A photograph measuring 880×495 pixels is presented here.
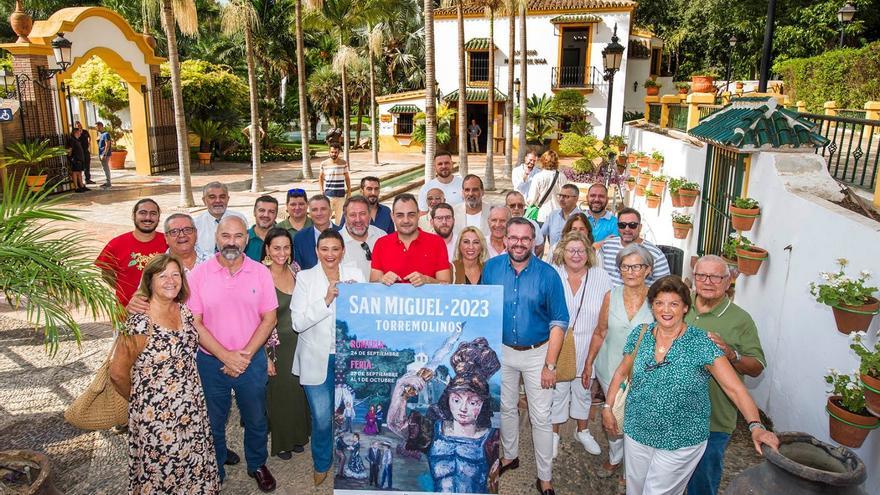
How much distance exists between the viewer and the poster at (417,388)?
394cm

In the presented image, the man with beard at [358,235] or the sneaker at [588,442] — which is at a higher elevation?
the man with beard at [358,235]

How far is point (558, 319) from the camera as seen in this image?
4.23 meters

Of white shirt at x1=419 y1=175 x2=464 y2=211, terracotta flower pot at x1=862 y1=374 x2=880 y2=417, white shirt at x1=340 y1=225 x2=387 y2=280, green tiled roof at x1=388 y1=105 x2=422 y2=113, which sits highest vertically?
green tiled roof at x1=388 y1=105 x2=422 y2=113

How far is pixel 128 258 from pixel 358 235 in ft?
6.23

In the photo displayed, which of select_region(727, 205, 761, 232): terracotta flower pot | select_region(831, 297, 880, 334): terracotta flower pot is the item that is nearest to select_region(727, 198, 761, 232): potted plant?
select_region(727, 205, 761, 232): terracotta flower pot

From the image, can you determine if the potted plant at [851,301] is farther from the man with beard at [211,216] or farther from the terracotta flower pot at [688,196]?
the man with beard at [211,216]

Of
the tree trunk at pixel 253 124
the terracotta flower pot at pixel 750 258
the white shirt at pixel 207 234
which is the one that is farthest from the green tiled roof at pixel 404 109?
the terracotta flower pot at pixel 750 258

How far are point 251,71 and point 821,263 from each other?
17405mm

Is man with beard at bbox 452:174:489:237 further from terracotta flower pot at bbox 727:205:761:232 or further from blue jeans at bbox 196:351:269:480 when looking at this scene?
blue jeans at bbox 196:351:269:480

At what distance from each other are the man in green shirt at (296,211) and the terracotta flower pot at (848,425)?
15.1 ft

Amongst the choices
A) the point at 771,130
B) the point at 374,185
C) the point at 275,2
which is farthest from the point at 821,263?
the point at 275,2

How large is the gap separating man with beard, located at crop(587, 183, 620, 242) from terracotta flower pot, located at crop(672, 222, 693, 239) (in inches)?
119

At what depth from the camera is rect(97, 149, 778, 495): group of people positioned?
11.5 feet

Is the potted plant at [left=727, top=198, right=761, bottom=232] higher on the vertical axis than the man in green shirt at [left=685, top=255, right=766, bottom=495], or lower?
higher
